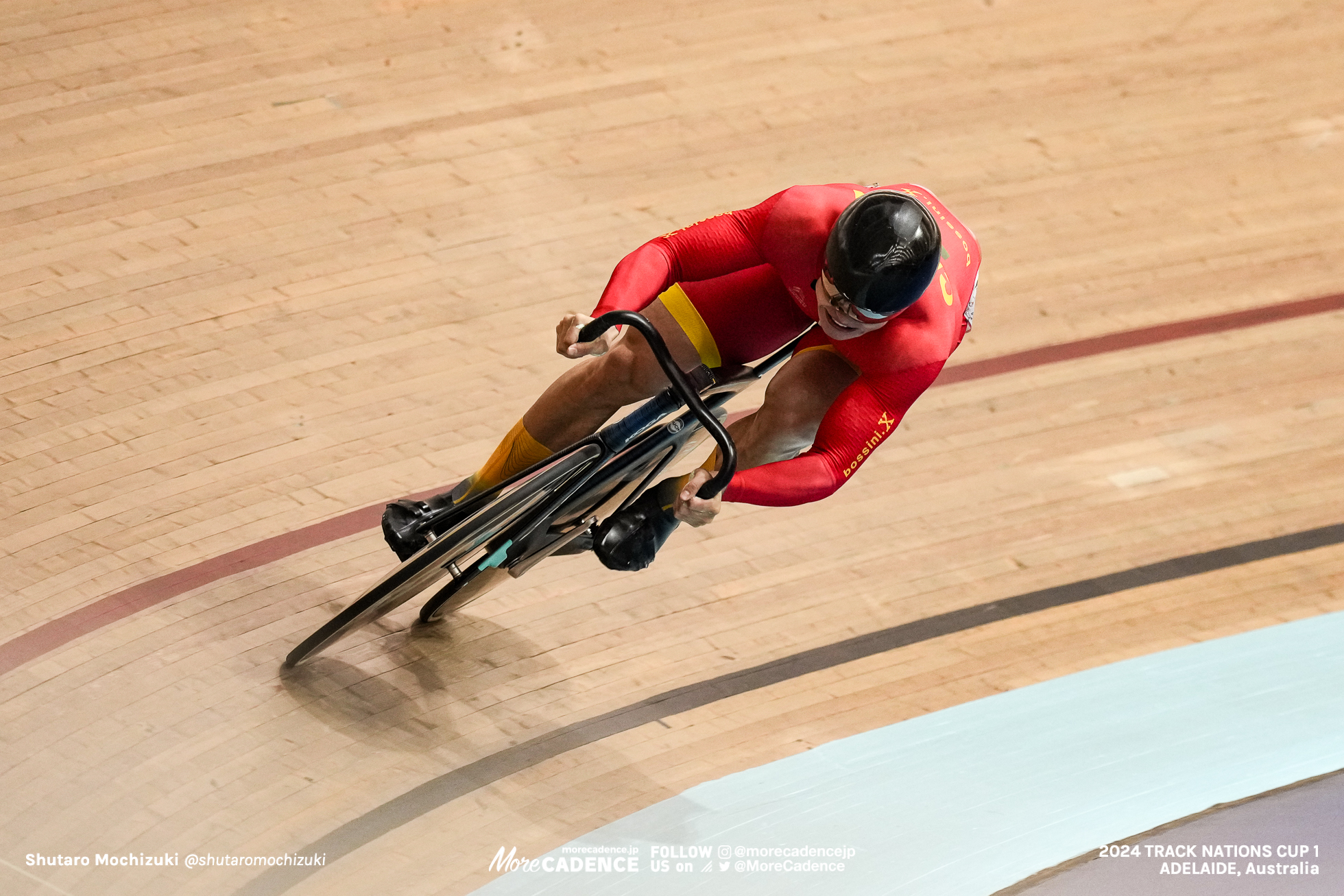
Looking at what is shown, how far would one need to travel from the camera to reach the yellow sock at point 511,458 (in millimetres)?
2633

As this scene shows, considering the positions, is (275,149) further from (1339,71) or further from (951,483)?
(1339,71)

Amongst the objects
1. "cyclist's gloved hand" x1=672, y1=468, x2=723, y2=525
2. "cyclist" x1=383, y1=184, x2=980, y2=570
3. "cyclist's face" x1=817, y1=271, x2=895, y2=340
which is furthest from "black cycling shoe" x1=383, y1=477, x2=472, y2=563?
"cyclist's face" x1=817, y1=271, x2=895, y2=340

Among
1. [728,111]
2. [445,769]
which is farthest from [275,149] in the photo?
[445,769]

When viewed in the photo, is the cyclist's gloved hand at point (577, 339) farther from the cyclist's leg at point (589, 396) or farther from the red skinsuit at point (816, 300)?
the cyclist's leg at point (589, 396)

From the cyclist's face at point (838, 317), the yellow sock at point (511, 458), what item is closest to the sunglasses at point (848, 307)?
the cyclist's face at point (838, 317)

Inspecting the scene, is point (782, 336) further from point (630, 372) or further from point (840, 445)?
point (840, 445)

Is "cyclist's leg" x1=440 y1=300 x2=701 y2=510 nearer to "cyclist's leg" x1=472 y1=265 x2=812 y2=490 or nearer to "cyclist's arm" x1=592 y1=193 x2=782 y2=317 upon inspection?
"cyclist's leg" x1=472 y1=265 x2=812 y2=490

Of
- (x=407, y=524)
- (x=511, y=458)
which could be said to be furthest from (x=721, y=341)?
(x=407, y=524)

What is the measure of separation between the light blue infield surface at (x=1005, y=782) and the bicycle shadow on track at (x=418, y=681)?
385 mm

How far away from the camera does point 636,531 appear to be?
2.38 meters

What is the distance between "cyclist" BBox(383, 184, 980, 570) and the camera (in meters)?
1.99

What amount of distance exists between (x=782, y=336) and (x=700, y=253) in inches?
12.1

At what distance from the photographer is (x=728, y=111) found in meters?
4.35

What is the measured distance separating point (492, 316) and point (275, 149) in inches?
39.0
